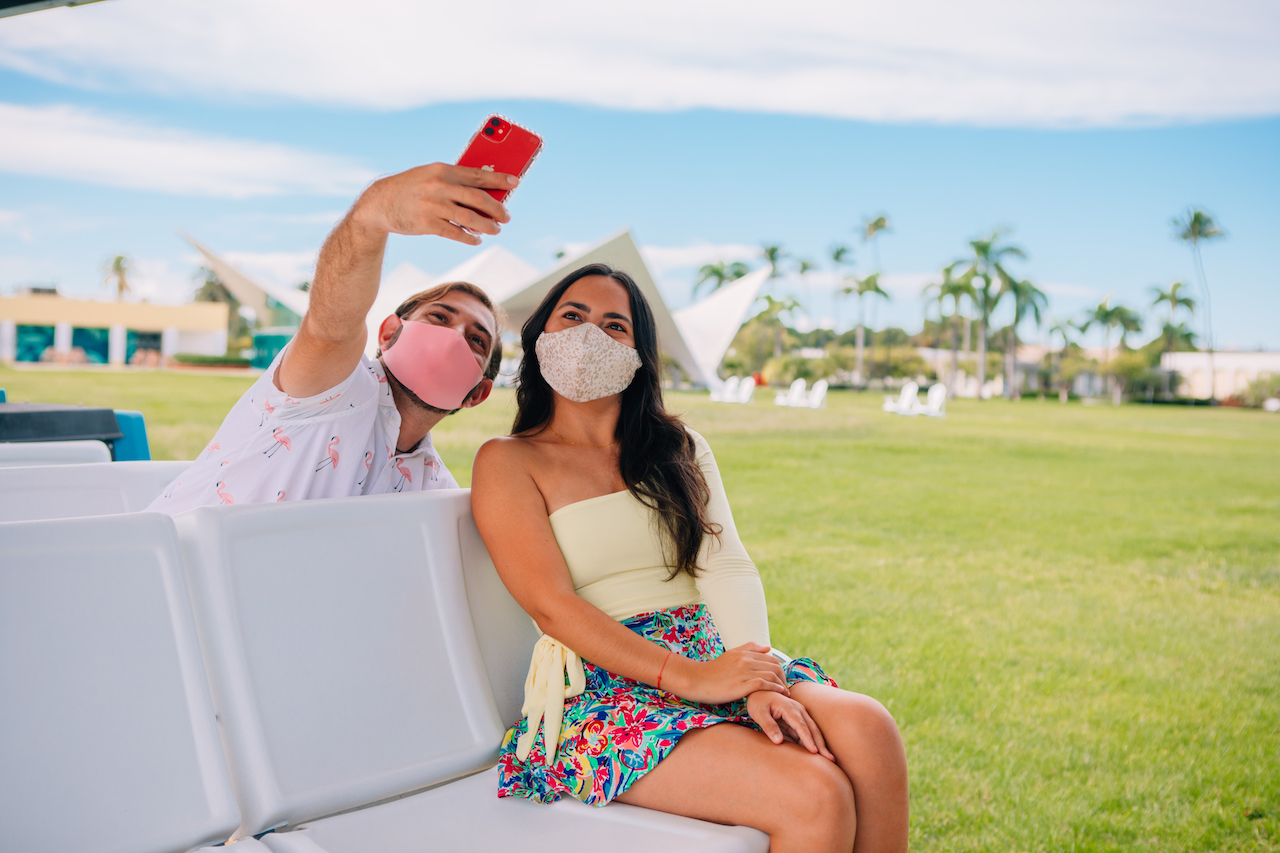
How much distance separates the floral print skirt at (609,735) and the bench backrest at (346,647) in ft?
0.59

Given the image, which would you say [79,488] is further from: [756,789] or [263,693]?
[756,789]

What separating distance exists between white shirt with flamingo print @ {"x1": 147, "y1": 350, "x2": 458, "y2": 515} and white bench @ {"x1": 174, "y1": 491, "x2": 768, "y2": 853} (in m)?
0.21

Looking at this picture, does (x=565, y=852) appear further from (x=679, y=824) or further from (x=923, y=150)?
(x=923, y=150)

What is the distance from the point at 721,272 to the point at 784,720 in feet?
166

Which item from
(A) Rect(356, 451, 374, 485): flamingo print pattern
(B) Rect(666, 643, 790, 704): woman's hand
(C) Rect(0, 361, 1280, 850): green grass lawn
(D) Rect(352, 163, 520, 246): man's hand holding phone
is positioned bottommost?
(C) Rect(0, 361, 1280, 850): green grass lawn

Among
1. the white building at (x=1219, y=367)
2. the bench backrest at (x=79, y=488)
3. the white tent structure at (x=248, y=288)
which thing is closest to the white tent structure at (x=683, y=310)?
the white tent structure at (x=248, y=288)

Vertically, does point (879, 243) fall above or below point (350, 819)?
above

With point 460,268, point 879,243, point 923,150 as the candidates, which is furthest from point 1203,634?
point 923,150

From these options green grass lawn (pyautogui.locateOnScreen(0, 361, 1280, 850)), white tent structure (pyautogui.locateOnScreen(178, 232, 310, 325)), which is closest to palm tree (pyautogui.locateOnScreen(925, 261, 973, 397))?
white tent structure (pyautogui.locateOnScreen(178, 232, 310, 325))

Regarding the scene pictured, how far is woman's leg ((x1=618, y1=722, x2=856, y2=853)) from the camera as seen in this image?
150 centimetres

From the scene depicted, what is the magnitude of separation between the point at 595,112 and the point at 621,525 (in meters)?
79.6

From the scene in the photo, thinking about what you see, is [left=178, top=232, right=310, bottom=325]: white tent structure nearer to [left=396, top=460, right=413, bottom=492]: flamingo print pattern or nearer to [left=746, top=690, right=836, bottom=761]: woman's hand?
[left=396, top=460, right=413, bottom=492]: flamingo print pattern

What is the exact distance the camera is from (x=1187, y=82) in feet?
186

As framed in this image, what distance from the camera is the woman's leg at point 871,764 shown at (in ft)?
5.22
